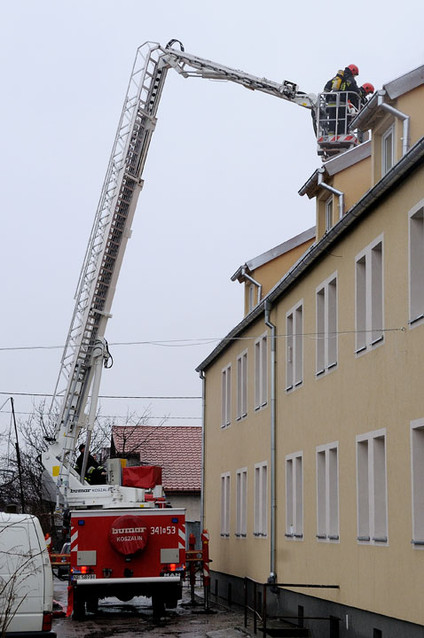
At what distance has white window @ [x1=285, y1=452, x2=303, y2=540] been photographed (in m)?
21.7

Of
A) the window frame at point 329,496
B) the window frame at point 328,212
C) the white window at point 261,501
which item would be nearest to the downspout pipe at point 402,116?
the window frame at point 329,496

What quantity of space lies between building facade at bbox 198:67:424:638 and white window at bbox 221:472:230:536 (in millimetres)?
3410

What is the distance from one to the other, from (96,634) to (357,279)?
27.4 feet

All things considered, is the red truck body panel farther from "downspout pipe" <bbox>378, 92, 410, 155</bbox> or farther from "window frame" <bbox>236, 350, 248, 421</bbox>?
"downspout pipe" <bbox>378, 92, 410, 155</bbox>

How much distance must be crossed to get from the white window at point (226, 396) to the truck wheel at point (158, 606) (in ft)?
26.2

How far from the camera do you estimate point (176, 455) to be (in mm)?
51094

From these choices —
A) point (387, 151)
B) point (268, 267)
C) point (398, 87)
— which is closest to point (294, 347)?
point (387, 151)

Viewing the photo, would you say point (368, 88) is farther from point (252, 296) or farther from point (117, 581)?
point (117, 581)

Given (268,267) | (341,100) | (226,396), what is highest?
(341,100)

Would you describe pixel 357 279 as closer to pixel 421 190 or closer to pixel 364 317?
pixel 364 317

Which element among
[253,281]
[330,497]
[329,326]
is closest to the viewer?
[330,497]

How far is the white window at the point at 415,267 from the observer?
567 inches

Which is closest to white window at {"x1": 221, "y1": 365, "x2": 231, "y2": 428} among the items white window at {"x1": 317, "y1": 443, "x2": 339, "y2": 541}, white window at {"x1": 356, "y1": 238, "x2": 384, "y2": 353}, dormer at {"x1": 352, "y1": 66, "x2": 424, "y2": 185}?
white window at {"x1": 317, "y1": 443, "x2": 339, "y2": 541}

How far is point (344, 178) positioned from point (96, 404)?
840 cm
